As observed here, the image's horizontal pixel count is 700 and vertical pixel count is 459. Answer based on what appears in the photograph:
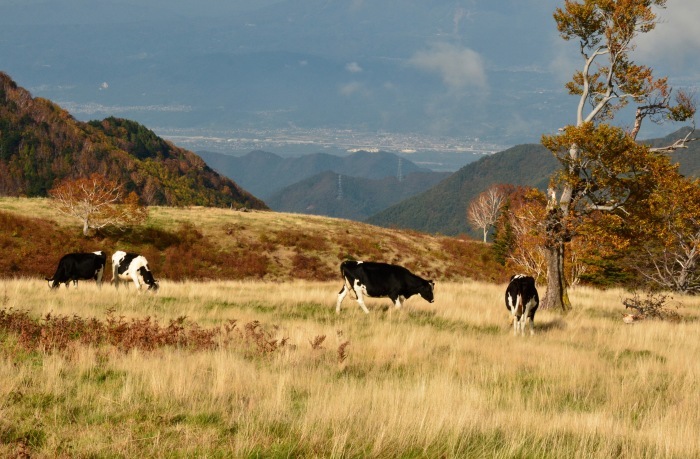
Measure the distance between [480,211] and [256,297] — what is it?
10874 cm

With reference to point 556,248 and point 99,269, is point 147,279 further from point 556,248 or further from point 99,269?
point 556,248

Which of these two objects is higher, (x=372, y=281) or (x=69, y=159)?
(x=69, y=159)

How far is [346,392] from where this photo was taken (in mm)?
7938

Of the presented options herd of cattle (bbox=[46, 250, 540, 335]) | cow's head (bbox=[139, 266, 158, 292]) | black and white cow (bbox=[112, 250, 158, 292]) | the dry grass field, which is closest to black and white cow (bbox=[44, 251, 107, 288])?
herd of cattle (bbox=[46, 250, 540, 335])

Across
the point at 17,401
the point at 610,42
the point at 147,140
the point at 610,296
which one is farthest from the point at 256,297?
the point at 147,140

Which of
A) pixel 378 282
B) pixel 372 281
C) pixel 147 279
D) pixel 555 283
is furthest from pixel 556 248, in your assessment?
pixel 147 279

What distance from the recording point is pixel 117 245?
5238 centimetres

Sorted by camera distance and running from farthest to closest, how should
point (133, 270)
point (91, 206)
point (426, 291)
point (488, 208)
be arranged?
point (488, 208) → point (91, 206) → point (133, 270) → point (426, 291)

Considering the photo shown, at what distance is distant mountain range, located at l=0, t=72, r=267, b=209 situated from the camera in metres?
137

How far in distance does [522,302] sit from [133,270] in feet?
48.9

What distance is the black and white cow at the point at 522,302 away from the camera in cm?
1609

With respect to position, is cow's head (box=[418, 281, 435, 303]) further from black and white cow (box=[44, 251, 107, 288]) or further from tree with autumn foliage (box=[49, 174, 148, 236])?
tree with autumn foliage (box=[49, 174, 148, 236])

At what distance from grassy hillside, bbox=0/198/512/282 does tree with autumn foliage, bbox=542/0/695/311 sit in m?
34.7

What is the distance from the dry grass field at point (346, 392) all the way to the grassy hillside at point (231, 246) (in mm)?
35022
